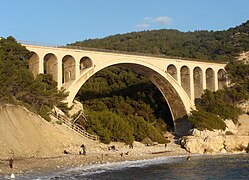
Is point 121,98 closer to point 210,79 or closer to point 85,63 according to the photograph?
point 210,79

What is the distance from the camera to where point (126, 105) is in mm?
55000

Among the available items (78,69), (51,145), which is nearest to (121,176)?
(51,145)

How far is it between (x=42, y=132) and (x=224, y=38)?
7518 cm

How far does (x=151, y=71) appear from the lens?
49.2m

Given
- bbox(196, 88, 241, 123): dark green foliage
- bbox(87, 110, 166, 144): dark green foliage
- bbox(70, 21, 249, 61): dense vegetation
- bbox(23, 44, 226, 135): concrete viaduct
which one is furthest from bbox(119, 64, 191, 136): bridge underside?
bbox(70, 21, 249, 61): dense vegetation

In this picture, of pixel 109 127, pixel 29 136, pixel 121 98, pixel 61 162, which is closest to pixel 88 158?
pixel 61 162

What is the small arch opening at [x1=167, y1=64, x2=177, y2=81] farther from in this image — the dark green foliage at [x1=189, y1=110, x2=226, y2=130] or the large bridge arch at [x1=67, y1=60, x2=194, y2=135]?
the dark green foliage at [x1=189, y1=110, x2=226, y2=130]

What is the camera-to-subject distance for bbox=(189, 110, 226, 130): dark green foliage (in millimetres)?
47188

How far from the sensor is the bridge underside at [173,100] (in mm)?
50216

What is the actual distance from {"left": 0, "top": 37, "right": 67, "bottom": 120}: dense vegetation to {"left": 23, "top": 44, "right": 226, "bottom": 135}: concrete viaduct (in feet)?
7.24

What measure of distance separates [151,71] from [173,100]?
→ 20.5 ft

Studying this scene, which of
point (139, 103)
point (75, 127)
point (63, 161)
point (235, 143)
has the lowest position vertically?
point (235, 143)

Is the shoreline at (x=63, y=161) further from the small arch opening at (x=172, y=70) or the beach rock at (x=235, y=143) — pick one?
the small arch opening at (x=172, y=70)

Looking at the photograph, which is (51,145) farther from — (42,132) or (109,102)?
(109,102)
